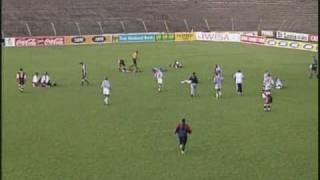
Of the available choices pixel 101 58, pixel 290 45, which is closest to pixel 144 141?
pixel 101 58

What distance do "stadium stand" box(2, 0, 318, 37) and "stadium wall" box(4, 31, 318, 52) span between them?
8.58 metres

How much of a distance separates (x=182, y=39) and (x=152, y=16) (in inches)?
535

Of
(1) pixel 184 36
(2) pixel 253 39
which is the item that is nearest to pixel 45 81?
(2) pixel 253 39

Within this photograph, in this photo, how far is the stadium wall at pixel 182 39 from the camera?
6060cm

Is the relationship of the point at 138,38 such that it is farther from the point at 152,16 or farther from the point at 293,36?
the point at 293,36

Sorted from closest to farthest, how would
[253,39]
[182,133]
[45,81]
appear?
1. [182,133]
2. [45,81]
3. [253,39]

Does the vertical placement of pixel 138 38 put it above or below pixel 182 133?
above

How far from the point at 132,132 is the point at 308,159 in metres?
6.99

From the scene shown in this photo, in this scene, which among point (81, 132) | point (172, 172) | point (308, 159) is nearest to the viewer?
point (172, 172)

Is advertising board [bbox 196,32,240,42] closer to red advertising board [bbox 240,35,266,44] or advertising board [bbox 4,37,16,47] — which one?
red advertising board [bbox 240,35,266,44]

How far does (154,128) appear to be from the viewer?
2403 cm

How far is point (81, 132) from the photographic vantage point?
23188mm

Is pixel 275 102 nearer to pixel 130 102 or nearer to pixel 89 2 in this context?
pixel 130 102

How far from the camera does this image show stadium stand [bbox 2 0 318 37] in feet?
249
